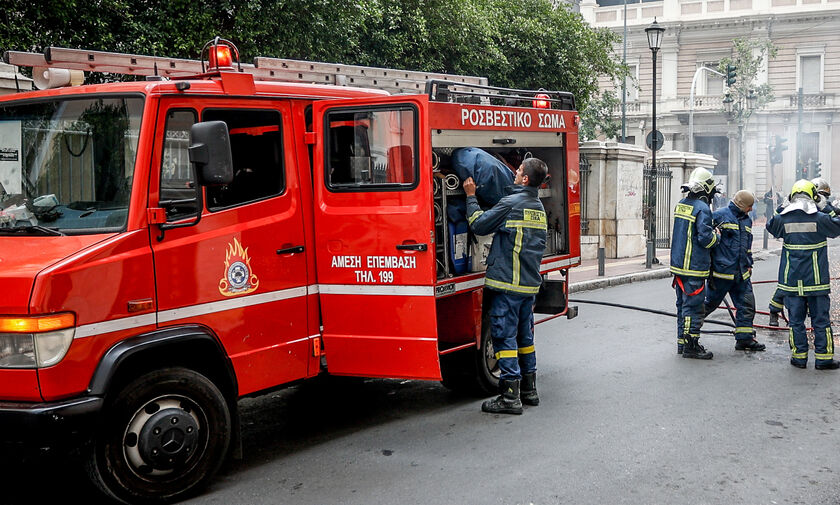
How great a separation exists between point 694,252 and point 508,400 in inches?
126

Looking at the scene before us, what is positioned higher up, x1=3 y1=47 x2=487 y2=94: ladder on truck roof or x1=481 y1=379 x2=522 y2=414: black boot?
x1=3 y1=47 x2=487 y2=94: ladder on truck roof

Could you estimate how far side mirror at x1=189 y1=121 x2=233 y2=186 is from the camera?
4.69m

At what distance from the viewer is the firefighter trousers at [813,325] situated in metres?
8.13

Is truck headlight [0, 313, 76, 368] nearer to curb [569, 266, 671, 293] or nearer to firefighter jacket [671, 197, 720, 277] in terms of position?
firefighter jacket [671, 197, 720, 277]

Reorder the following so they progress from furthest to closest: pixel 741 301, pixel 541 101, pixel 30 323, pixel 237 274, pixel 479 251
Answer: pixel 741 301
pixel 541 101
pixel 479 251
pixel 237 274
pixel 30 323

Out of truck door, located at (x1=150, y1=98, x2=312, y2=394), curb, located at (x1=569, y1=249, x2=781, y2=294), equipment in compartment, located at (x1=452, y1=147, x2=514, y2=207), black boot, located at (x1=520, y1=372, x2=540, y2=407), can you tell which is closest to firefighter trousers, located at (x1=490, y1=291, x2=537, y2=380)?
black boot, located at (x1=520, y1=372, x2=540, y2=407)

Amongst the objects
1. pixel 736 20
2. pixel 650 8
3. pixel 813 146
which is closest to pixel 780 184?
pixel 813 146

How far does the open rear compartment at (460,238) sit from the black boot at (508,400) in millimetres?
412

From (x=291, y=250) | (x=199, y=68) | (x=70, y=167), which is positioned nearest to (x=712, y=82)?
(x=199, y=68)

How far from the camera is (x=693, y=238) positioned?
869 cm

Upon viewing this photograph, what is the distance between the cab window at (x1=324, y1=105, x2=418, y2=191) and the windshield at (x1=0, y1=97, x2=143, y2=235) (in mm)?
1455

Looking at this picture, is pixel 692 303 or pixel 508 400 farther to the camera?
pixel 692 303

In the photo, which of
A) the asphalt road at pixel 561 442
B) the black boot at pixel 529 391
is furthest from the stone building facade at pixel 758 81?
the black boot at pixel 529 391

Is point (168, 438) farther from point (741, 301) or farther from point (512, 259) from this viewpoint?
point (741, 301)
